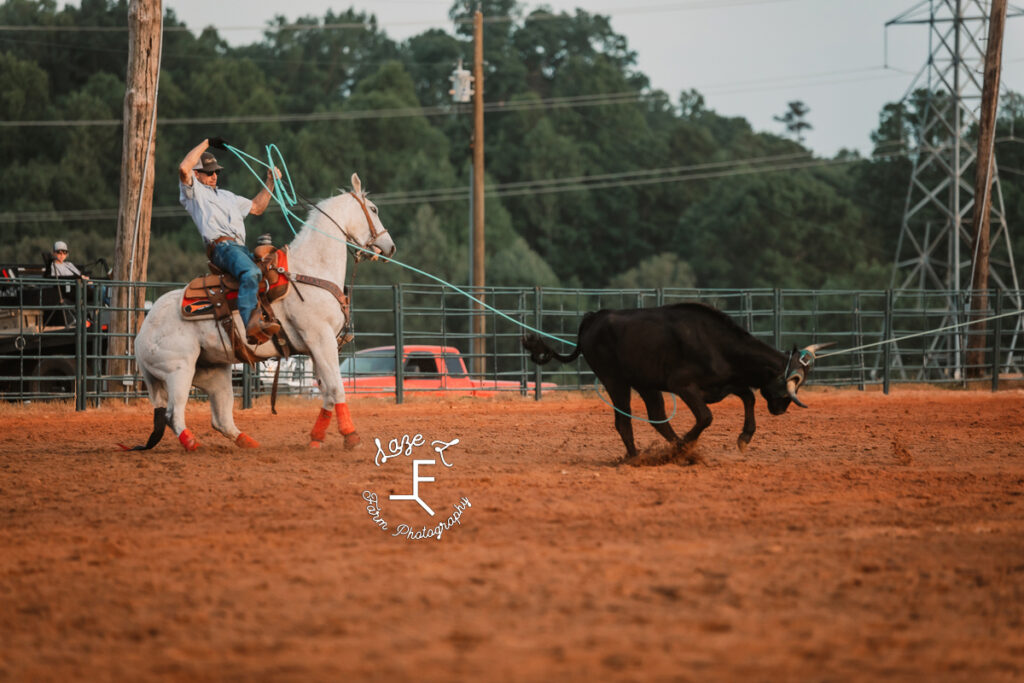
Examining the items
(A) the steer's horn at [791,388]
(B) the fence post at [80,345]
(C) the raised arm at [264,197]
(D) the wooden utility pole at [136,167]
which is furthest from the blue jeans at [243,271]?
(D) the wooden utility pole at [136,167]

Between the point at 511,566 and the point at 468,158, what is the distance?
2079 inches

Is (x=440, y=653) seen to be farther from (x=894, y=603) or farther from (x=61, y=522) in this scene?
(x=61, y=522)

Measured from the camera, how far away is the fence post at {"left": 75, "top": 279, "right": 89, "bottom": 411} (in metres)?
15.2

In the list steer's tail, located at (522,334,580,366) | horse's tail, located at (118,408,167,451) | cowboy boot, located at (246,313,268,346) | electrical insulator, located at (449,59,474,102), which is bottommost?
horse's tail, located at (118,408,167,451)

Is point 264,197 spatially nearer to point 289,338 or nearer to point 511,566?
point 289,338

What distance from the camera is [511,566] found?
516 centimetres

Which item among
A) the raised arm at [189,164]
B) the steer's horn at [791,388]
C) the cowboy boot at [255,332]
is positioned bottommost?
the steer's horn at [791,388]

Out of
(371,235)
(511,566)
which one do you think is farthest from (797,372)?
(511,566)

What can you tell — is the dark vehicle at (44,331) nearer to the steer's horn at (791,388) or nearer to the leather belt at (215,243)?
the leather belt at (215,243)

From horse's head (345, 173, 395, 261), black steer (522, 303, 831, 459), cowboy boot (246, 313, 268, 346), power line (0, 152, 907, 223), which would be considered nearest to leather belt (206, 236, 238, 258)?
cowboy boot (246, 313, 268, 346)

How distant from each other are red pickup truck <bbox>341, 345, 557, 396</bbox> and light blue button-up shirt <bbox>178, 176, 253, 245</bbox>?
777cm

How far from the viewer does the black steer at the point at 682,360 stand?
8.91m

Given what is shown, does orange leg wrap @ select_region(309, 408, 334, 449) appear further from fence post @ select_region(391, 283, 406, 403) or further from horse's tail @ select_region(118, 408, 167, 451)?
fence post @ select_region(391, 283, 406, 403)

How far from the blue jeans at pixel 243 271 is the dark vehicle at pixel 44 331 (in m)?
6.47
